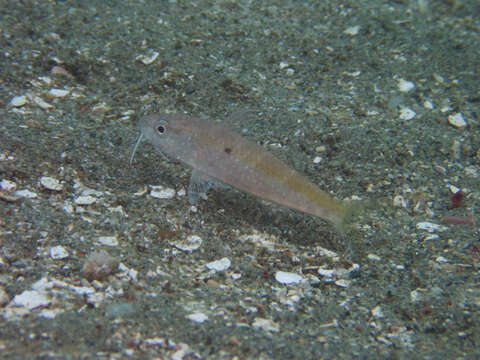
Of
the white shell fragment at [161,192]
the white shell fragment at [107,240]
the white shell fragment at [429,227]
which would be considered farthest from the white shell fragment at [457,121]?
the white shell fragment at [107,240]

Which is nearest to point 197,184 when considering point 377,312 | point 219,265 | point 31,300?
point 219,265

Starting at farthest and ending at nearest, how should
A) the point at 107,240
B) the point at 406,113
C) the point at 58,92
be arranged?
the point at 406,113 < the point at 58,92 < the point at 107,240

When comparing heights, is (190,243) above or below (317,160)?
below

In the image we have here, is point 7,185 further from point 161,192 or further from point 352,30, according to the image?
point 352,30

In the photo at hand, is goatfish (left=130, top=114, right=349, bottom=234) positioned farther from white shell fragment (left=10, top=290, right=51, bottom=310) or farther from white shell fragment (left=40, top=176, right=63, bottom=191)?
white shell fragment (left=10, top=290, right=51, bottom=310)

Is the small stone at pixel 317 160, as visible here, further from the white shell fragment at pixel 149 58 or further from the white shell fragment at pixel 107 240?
the white shell fragment at pixel 149 58

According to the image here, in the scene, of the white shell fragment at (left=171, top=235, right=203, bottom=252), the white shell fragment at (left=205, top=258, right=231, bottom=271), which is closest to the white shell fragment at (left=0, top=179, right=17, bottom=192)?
the white shell fragment at (left=171, top=235, right=203, bottom=252)
